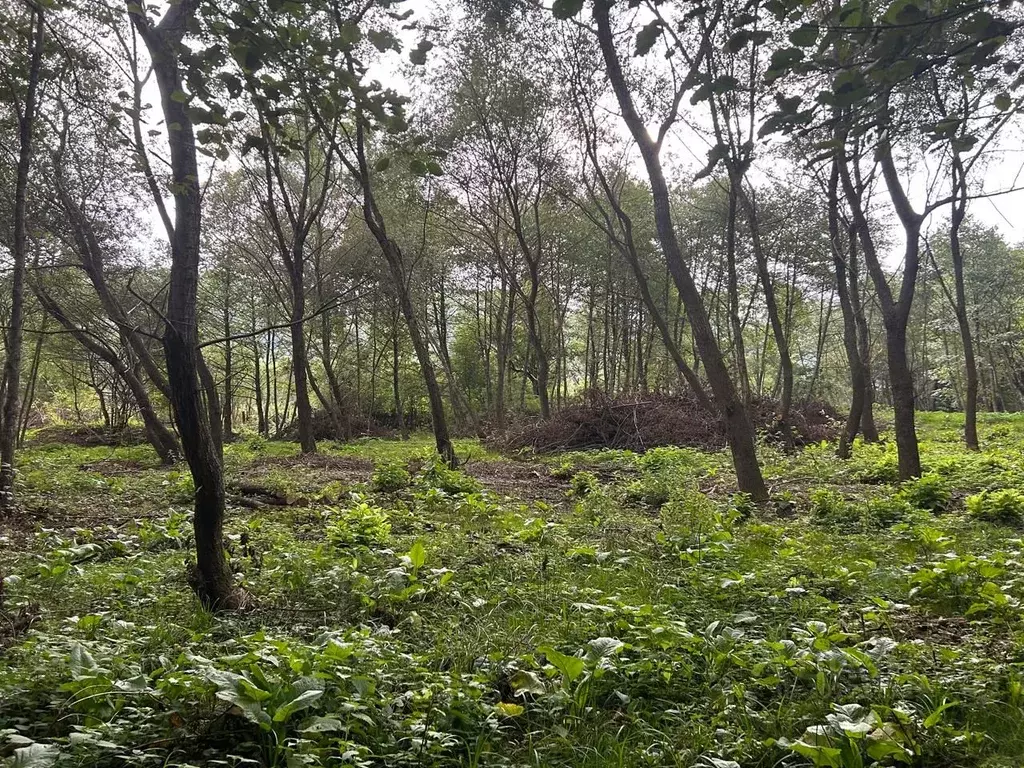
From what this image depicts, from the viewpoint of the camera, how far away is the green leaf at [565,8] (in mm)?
1707

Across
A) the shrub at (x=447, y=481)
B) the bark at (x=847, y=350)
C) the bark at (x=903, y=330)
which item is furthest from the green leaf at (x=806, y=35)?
the bark at (x=847, y=350)

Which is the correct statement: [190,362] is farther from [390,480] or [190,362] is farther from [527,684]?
[390,480]

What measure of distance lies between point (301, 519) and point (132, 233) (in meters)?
12.8

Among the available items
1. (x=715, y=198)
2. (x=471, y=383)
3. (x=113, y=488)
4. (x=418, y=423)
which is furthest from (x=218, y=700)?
(x=471, y=383)

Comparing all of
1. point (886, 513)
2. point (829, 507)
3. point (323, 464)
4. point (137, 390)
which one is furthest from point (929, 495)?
point (137, 390)

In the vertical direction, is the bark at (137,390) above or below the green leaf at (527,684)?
above

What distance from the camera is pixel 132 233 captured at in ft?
50.6

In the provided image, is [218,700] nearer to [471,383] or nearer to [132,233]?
[132,233]

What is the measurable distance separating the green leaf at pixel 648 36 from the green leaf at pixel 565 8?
24cm

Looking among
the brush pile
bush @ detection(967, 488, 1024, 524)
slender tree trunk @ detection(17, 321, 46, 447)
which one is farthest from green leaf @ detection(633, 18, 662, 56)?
slender tree trunk @ detection(17, 321, 46, 447)

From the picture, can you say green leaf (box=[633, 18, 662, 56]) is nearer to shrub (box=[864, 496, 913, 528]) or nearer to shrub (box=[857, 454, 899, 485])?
shrub (box=[864, 496, 913, 528])

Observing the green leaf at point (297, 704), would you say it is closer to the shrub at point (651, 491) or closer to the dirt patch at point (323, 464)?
the shrub at point (651, 491)

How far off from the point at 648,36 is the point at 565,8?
0.93 feet

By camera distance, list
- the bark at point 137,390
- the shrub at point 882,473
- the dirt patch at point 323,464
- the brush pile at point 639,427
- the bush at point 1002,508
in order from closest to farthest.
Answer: the bush at point 1002,508 < the shrub at point 882,473 < the dirt patch at point 323,464 < the bark at point 137,390 < the brush pile at point 639,427
